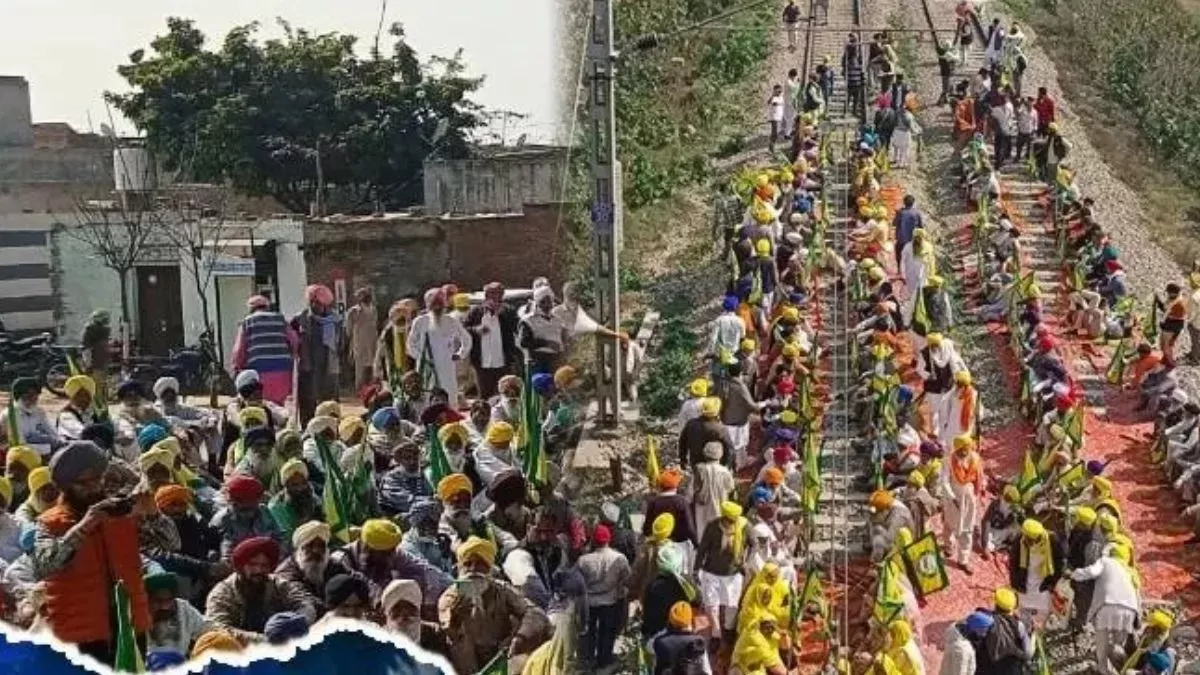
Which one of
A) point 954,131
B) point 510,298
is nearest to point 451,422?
point 510,298

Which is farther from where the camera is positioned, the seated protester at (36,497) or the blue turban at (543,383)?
the blue turban at (543,383)

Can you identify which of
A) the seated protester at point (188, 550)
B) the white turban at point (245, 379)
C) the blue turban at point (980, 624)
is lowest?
the blue turban at point (980, 624)

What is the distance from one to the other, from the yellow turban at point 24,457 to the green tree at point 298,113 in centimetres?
102

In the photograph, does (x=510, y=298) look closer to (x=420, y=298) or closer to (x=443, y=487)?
(x=420, y=298)

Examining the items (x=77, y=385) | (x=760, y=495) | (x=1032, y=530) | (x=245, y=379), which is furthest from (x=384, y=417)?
(x=1032, y=530)

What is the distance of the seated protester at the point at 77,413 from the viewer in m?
3.78

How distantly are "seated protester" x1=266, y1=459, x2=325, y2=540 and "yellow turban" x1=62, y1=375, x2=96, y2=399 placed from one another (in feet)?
1.81

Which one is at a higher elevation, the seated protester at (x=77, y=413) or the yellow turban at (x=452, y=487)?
the seated protester at (x=77, y=413)

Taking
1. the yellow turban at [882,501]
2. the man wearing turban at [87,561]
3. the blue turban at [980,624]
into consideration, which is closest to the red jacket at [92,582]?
the man wearing turban at [87,561]

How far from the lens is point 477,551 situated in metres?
3.50

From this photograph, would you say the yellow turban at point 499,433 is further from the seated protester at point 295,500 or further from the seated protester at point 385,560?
the seated protester at point 385,560

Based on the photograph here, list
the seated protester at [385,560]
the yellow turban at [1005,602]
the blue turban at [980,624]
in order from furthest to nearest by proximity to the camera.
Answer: the yellow turban at [1005,602] → the blue turban at [980,624] → the seated protester at [385,560]

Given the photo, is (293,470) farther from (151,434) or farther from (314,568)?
→ (314,568)

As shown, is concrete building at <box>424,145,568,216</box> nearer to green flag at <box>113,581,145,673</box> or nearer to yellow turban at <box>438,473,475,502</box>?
yellow turban at <box>438,473,475,502</box>
